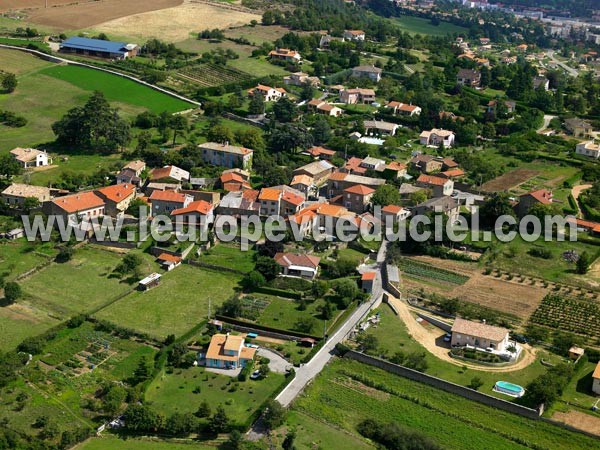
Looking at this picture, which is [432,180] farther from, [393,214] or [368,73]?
[368,73]

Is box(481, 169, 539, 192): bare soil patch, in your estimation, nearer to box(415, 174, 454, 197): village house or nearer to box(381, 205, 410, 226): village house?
box(415, 174, 454, 197): village house

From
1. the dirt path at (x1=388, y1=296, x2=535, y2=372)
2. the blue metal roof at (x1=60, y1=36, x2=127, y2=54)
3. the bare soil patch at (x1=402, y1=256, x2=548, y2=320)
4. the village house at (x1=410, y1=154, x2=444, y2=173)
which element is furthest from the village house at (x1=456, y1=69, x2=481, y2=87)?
the dirt path at (x1=388, y1=296, x2=535, y2=372)

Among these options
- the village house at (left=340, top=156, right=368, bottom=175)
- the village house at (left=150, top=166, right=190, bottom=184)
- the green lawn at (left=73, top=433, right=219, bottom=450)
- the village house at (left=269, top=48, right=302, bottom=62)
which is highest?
the village house at (left=269, top=48, right=302, bottom=62)

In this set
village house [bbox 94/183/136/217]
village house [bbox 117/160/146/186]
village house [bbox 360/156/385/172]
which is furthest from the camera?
village house [bbox 360/156/385/172]

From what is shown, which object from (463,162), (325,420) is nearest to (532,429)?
(325,420)

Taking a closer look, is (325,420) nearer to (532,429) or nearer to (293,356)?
(293,356)

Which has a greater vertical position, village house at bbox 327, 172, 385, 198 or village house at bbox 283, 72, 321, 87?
village house at bbox 283, 72, 321, 87

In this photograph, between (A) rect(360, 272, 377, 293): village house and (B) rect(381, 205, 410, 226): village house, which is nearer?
(A) rect(360, 272, 377, 293): village house
